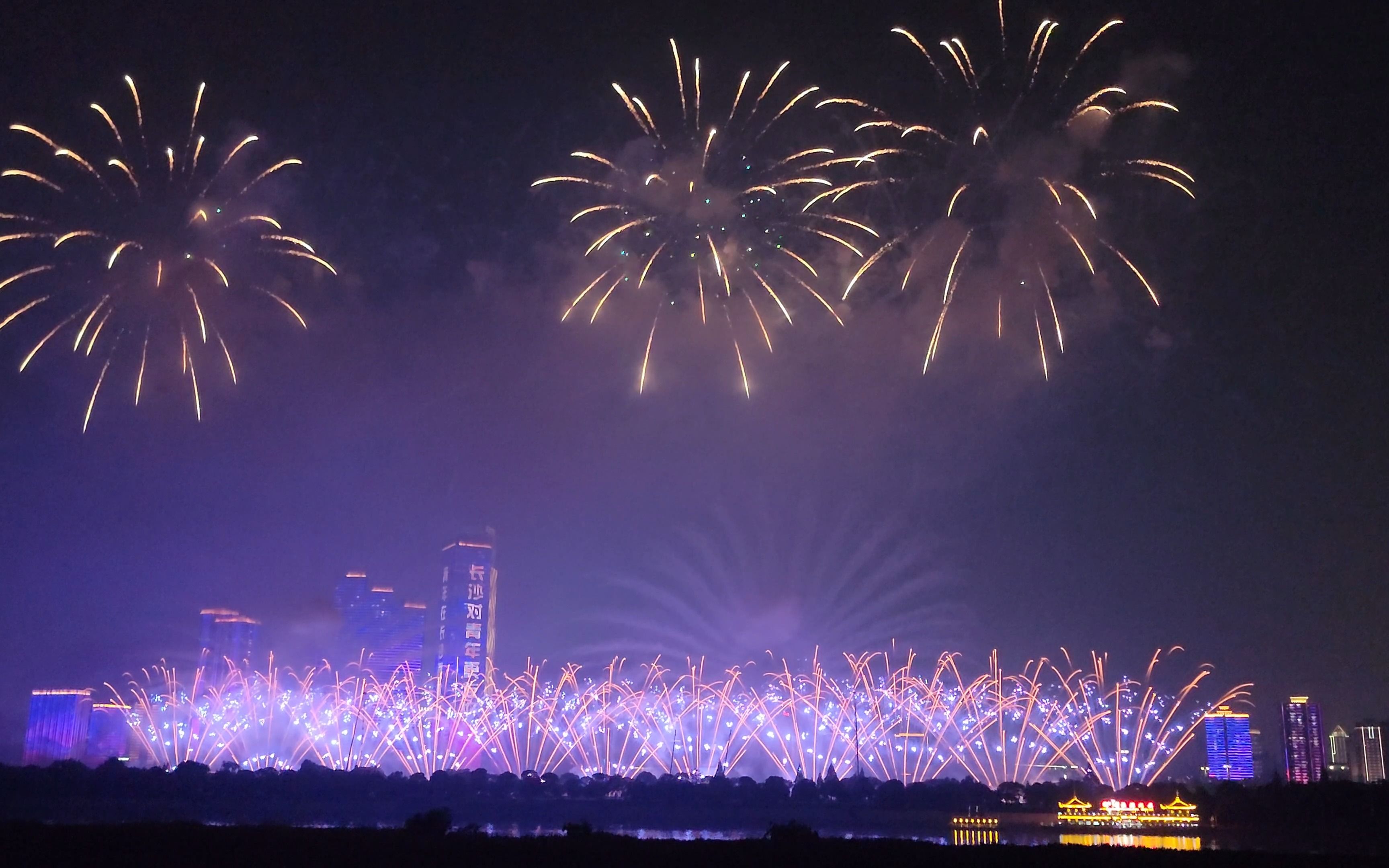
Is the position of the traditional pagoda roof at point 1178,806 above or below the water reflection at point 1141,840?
above

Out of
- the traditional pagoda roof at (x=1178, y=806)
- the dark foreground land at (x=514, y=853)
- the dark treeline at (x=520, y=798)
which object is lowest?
the dark treeline at (x=520, y=798)

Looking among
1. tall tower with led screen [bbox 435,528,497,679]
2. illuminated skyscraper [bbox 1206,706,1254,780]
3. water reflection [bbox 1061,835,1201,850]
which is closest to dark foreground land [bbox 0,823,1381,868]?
water reflection [bbox 1061,835,1201,850]

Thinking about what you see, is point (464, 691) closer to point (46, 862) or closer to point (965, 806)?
point (965, 806)

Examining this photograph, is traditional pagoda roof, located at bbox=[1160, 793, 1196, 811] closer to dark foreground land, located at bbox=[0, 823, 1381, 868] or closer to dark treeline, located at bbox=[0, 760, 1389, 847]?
dark treeline, located at bbox=[0, 760, 1389, 847]

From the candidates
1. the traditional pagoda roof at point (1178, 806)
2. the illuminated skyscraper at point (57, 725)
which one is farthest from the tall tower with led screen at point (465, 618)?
the traditional pagoda roof at point (1178, 806)

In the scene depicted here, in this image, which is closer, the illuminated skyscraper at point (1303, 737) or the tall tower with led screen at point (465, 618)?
the illuminated skyscraper at point (1303, 737)

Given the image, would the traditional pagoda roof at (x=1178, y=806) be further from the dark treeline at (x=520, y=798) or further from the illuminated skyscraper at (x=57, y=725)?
the illuminated skyscraper at (x=57, y=725)
